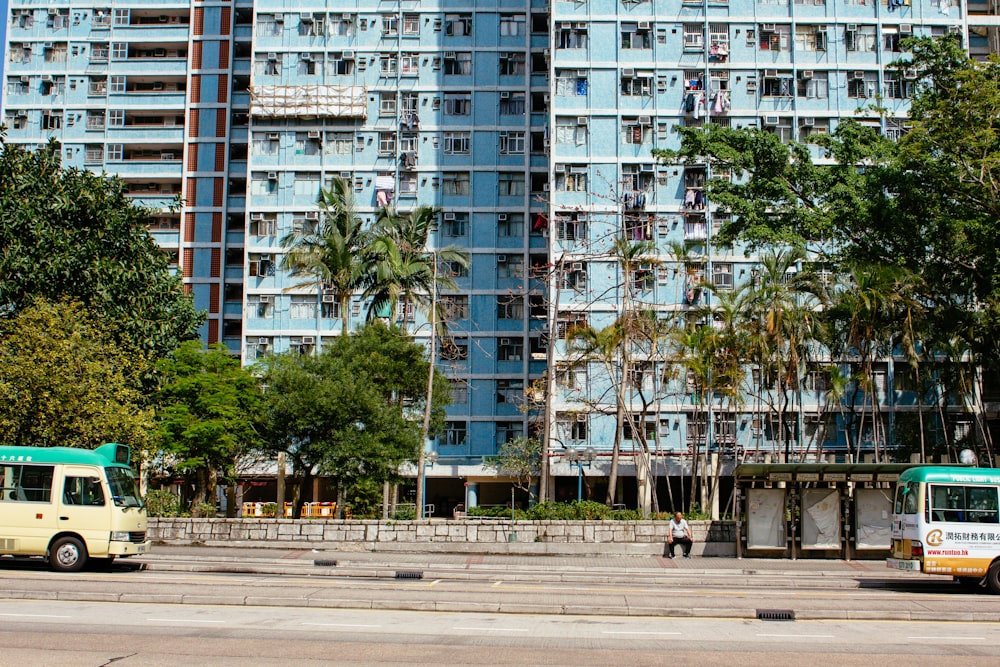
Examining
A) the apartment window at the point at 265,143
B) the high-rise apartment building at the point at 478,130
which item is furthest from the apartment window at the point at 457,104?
the apartment window at the point at 265,143

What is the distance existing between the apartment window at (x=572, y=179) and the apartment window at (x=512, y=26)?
11287mm

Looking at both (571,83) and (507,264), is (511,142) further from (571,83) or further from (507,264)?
(507,264)

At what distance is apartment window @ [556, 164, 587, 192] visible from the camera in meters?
54.7

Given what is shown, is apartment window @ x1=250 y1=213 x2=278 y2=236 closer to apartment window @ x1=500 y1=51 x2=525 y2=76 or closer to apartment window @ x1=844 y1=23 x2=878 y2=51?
apartment window @ x1=500 y1=51 x2=525 y2=76

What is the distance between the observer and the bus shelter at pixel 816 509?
1127 inches

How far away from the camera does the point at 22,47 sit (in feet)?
212

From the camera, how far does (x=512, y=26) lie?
61500 mm

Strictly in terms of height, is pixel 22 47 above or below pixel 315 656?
above

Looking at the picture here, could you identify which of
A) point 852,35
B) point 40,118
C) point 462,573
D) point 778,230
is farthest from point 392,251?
point 40,118

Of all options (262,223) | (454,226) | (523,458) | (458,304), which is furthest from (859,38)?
(262,223)

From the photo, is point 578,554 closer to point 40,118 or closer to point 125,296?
point 125,296

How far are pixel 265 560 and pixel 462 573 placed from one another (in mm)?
5449

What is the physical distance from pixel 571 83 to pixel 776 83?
10.7 metres

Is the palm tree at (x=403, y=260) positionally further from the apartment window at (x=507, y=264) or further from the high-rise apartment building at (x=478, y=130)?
the apartment window at (x=507, y=264)
